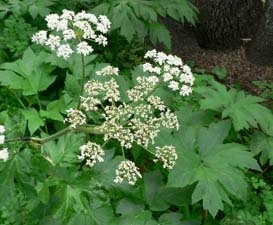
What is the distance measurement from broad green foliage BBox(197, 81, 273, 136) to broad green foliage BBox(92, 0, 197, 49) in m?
0.93

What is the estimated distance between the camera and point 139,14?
434cm

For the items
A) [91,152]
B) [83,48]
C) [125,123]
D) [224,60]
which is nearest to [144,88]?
[125,123]

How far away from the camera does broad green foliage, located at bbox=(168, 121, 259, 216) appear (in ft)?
9.98

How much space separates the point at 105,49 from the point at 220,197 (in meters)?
2.77

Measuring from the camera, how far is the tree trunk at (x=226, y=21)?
5.80 meters

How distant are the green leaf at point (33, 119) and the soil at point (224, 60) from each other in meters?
2.65

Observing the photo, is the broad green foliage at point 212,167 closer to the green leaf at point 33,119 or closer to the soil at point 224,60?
the green leaf at point 33,119

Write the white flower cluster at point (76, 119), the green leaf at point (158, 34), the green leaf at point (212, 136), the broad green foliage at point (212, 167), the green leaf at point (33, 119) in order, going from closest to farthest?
1. the white flower cluster at point (76, 119)
2. the broad green foliage at point (212, 167)
3. the green leaf at point (212, 136)
4. the green leaf at point (33, 119)
5. the green leaf at point (158, 34)

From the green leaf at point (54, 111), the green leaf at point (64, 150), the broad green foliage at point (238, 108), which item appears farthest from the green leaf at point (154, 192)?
the green leaf at point (54, 111)

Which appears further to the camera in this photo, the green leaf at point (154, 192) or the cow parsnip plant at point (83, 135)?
the green leaf at point (154, 192)

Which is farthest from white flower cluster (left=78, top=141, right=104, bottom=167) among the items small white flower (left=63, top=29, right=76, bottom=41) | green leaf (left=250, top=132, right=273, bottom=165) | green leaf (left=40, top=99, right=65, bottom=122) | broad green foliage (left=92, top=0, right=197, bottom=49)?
broad green foliage (left=92, top=0, right=197, bottom=49)

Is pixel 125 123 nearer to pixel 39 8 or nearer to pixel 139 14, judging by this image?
pixel 139 14

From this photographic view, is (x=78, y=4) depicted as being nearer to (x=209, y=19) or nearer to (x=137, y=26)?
(x=137, y=26)

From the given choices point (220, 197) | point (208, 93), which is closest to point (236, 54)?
point (208, 93)
